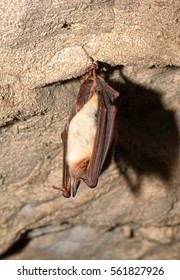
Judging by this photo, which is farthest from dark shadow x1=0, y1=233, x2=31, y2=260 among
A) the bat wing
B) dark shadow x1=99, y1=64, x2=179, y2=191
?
the bat wing

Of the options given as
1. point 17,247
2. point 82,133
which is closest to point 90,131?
point 82,133

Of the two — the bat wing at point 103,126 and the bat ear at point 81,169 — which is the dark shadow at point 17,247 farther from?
the bat wing at point 103,126

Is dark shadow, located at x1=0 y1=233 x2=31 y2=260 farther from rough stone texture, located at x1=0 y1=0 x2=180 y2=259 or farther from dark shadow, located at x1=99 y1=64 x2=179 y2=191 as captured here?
dark shadow, located at x1=99 y1=64 x2=179 y2=191

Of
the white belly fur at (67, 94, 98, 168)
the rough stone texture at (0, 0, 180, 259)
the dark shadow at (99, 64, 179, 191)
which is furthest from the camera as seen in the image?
the dark shadow at (99, 64, 179, 191)

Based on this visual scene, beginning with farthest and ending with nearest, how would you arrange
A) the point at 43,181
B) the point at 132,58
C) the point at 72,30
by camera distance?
the point at 43,181 < the point at 132,58 < the point at 72,30

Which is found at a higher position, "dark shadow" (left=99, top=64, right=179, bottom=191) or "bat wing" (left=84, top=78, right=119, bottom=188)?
"bat wing" (left=84, top=78, right=119, bottom=188)

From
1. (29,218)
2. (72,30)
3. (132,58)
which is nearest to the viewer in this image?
(72,30)
